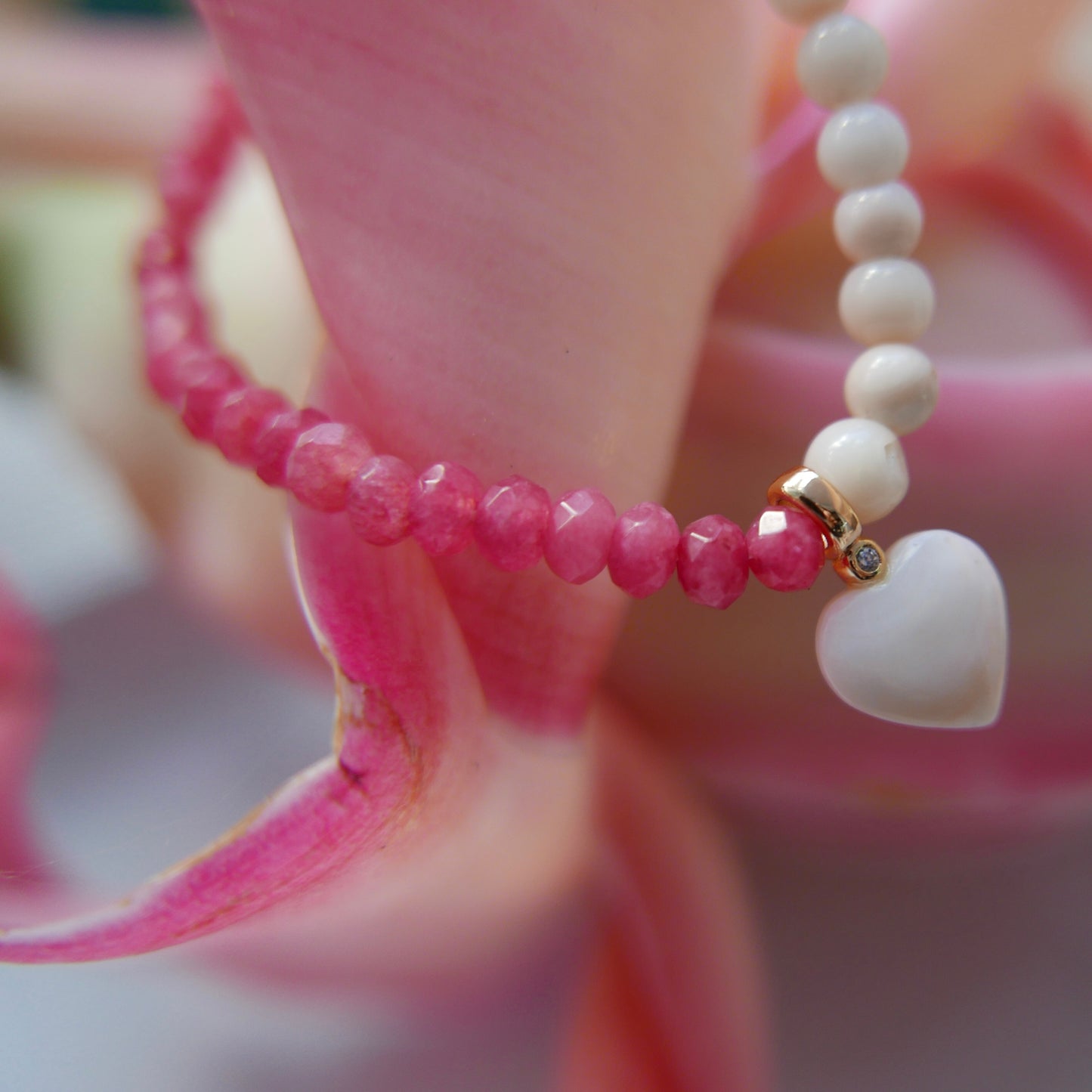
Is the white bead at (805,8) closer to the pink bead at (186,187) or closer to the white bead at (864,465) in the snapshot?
the white bead at (864,465)

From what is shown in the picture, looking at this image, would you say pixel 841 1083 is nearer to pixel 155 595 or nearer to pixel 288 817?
pixel 288 817

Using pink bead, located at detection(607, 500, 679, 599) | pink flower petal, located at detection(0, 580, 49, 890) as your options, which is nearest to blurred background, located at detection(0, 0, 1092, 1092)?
pink flower petal, located at detection(0, 580, 49, 890)

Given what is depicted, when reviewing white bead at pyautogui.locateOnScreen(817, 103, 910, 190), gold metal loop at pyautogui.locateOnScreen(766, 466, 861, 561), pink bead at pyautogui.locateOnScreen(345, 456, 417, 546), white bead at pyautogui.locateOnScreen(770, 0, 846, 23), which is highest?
white bead at pyautogui.locateOnScreen(770, 0, 846, 23)

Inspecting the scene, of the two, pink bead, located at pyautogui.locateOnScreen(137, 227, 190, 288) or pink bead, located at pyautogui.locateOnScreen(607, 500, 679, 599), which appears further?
pink bead, located at pyautogui.locateOnScreen(137, 227, 190, 288)

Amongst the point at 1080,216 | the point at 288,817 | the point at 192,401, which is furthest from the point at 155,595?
the point at 1080,216

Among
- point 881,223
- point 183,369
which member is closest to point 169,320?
point 183,369

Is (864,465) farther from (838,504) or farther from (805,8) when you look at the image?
(805,8)

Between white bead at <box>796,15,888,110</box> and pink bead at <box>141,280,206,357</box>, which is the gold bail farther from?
pink bead at <box>141,280,206,357</box>

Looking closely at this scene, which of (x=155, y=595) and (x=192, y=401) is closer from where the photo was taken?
A: (x=192, y=401)
